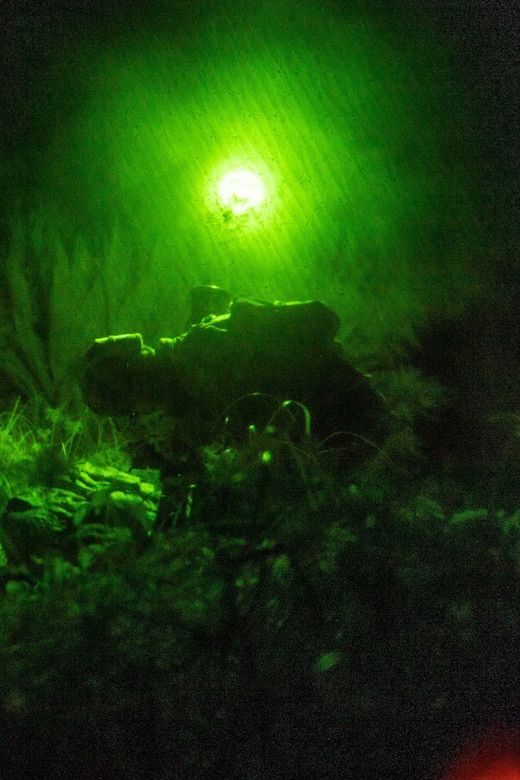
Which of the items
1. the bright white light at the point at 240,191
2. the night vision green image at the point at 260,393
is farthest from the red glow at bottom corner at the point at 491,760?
the bright white light at the point at 240,191

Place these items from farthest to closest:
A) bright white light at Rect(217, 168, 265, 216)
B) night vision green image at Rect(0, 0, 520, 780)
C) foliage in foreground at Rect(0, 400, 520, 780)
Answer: bright white light at Rect(217, 168, 265, 216)
night vision green image at Rect(0, 0, 520, 780)
foliage in foreground at Rect(0, 400, 520, 780)

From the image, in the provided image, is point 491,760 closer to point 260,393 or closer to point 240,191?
point 260,393

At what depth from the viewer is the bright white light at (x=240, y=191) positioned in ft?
20.6

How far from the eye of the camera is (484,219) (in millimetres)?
6508

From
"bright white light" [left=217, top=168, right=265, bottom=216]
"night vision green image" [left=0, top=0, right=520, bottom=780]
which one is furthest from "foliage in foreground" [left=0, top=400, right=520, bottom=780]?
"bright white light" [left=217, top=168, right=265, bottom=216]

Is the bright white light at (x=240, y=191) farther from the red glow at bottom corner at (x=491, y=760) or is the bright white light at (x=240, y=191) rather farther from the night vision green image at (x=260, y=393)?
the red glow at bottom corner at (x=491, y=760)

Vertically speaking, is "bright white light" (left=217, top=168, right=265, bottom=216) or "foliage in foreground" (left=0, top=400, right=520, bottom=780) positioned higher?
"bright white light" (left=217, top=168, right=265, bottom=216)

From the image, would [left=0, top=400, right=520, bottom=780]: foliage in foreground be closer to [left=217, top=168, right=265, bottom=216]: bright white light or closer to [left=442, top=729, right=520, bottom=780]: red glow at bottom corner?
[left=442, top=729, right=520, bottom=780]: red glow at bottom corner

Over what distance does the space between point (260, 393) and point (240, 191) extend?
2877 mm

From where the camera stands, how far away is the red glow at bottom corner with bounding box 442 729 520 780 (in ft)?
7.61

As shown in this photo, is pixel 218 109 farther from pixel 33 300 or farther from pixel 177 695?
pixel 177 695

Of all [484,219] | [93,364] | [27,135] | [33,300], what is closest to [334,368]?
[93,364]

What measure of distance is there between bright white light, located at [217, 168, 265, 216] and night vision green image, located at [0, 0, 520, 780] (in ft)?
0.09

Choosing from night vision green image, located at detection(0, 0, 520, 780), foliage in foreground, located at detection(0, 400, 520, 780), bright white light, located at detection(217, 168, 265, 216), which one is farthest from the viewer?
bright white light, located at detection(217, 168, 265, 216)
